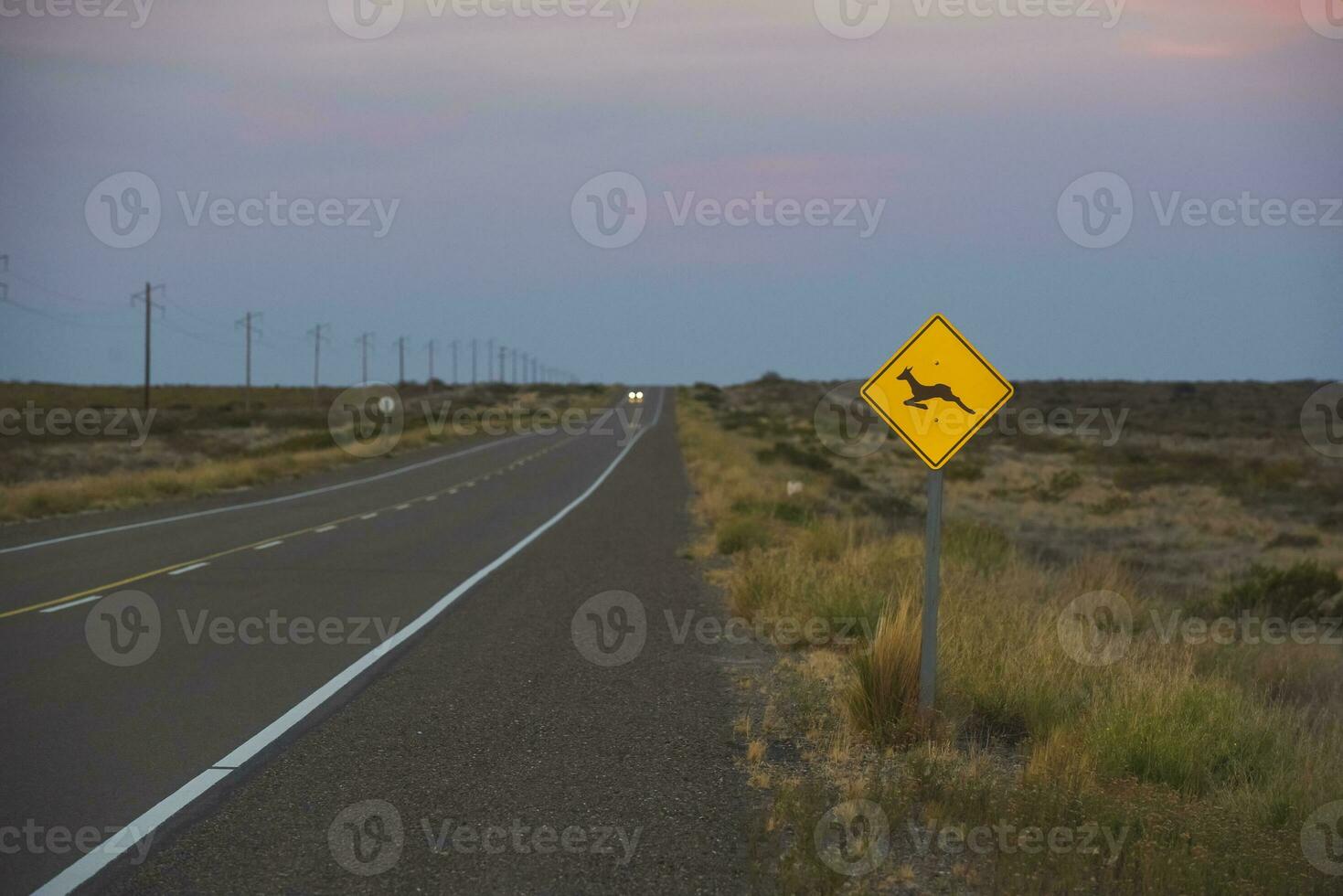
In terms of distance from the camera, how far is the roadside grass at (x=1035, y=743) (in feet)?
15.7

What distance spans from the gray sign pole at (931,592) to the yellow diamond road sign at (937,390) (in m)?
0.17

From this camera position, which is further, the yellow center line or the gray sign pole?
the yellow center line

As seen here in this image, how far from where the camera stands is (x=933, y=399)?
6.64 m

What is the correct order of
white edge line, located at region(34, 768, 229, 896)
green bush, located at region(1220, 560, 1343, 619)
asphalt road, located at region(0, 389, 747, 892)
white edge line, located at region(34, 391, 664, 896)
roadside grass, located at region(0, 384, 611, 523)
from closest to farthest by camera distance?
white edge line, located at region(34, 768, 229, 896), white edge line, located at region(34, 391, 664, 896), asphalt road, located at region(0, 389, 747, 892), green bush, located at region(1220, 560, 1343, 619), roadside grass, located at region(0, 384, 611, 523)

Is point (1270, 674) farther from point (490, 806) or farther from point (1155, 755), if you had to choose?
point (490, 806)

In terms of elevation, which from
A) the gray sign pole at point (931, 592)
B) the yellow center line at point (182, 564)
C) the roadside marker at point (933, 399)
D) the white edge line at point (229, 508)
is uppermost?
the roadside marker at point (933, 399)

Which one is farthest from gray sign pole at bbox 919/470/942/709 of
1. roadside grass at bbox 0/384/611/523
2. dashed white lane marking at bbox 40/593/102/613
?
roadside grass at bbox 0/384/611/523

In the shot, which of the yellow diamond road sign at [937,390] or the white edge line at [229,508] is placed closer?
the yellow diamond road sign at [937,390]

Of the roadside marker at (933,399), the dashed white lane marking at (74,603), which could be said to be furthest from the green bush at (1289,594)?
the dashed white lane marking at (74,603)

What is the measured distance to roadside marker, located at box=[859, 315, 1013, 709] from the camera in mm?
6566

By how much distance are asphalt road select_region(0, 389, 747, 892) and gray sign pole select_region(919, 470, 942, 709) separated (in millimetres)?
1203

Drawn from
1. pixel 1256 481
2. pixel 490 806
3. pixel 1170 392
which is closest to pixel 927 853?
pixel 490 806

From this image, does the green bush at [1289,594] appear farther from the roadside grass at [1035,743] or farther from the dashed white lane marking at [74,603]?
the dashed white lane marking at [74,603]

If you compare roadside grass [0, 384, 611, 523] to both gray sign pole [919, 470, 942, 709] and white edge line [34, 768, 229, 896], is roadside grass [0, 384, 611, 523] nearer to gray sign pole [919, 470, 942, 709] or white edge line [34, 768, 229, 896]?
white edge line [34, 768, 229, 896]
